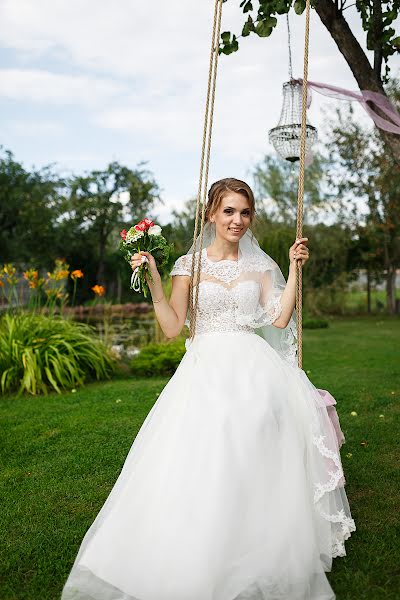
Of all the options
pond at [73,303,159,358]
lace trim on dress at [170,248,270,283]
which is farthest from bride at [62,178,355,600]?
pond at [73,303,159,358]

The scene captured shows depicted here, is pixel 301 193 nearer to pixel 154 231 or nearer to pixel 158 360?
pixel 154 231

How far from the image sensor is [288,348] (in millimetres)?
3170

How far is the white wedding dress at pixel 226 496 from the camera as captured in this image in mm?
2234

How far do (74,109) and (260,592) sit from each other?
598 inches

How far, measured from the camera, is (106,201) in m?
23.3

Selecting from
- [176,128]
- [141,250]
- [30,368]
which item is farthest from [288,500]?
[176,128]

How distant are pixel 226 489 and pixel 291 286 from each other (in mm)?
1095

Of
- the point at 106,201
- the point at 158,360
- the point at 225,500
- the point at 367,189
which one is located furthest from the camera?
the point at 106,201

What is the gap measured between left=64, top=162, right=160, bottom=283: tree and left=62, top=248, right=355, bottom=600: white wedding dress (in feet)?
64.7

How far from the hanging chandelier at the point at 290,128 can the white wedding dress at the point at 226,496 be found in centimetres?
348

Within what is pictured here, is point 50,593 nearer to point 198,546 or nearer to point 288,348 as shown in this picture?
point 198,546

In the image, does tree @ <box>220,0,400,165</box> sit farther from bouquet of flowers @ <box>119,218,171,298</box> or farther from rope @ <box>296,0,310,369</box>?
bouquet of flowers @ <box>119,218,171,298</box>

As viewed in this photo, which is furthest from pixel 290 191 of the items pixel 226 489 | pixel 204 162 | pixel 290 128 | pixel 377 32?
pixel 226 489

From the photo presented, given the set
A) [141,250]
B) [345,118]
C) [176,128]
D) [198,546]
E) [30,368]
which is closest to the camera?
[198,546]
